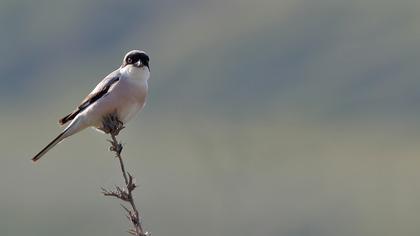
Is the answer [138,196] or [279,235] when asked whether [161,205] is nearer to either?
[138,196]

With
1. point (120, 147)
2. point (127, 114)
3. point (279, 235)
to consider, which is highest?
point (279, 235)

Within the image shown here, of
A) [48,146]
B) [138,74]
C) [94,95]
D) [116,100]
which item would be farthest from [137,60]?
[48,146]

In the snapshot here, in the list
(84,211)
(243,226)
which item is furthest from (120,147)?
(84,211)

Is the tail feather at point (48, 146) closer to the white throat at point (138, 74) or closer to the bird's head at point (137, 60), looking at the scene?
the white throat at point (138, 74)

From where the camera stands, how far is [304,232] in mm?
190875

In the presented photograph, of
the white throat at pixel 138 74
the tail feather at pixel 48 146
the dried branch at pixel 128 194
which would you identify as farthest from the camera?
the white throat at pixel 138 74

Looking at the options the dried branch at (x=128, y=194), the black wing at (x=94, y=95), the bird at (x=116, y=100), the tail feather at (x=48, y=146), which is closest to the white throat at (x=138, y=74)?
the bird at (x=116, y=100)

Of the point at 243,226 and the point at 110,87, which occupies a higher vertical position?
the point at 243,226

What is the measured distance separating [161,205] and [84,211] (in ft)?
38.9

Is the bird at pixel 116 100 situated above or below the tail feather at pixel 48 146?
above

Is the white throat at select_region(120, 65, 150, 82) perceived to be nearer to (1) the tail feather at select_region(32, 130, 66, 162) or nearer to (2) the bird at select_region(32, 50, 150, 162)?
(2) the bird at select_region(32, 50, 150, 162)

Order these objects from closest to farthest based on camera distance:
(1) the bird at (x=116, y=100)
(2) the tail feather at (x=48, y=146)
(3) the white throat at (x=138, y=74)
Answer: (2) the tail feather at (x=48, y=146), (1) the bird at (x=116, y=100), (3) the white throat at (x=138, y=74)

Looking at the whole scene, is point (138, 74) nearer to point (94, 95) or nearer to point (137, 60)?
point (137, 60)

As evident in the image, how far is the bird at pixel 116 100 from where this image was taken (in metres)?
15.0
